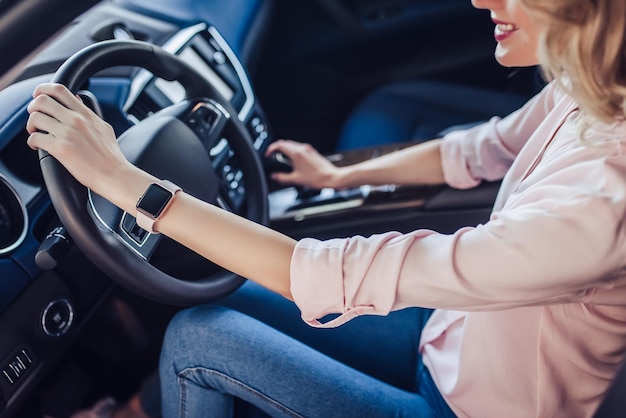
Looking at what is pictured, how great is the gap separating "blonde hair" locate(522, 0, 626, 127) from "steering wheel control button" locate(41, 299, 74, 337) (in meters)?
0.70

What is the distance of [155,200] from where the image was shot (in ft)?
2.55

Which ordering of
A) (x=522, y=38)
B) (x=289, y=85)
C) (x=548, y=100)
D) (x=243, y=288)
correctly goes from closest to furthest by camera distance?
(x=522, y=38)
(x=548, y=100)
(x=243, y=288)
(x=289, y=85)

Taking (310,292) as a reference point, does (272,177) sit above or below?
below

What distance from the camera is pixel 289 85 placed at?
1834 mm

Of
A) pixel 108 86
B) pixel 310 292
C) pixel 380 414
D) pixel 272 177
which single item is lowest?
pixel 380 414

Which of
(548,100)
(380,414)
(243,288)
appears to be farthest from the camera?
(243,288)

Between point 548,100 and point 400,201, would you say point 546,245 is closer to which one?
point 548,100

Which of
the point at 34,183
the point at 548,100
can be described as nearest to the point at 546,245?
the point at 548,100

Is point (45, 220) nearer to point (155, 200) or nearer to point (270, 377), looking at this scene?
point (155, 200)

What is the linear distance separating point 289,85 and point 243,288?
83 centimetres

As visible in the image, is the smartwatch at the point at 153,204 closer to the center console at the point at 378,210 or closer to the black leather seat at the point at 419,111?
the center console at the point at 378,210

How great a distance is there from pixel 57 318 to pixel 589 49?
74 centimetres

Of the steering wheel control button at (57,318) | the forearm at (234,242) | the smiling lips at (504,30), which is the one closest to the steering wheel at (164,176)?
the forearm at (234,242)

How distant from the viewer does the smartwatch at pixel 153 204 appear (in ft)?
2.54
